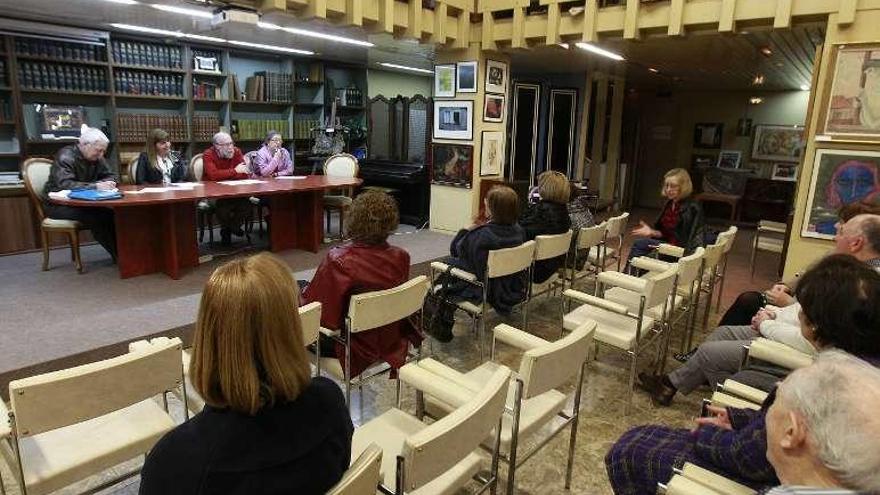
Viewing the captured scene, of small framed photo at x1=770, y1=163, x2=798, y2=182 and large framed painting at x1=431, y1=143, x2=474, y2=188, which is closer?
large framed painting at x1=431, y1=143, x2=474, y2=188

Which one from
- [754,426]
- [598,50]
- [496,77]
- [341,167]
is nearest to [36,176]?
[341,167]

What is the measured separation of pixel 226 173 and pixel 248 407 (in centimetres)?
492

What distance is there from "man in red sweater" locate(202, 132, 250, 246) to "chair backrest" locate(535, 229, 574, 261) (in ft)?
11.2

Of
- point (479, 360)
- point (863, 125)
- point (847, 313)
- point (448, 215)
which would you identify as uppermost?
point (863, 125)

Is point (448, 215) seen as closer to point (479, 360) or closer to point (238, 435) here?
point (479, 360)

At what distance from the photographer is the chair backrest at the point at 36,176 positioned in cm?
431

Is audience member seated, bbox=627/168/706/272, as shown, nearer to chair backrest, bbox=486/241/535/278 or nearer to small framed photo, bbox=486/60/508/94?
chair backrest, bbox=486/241/535/278

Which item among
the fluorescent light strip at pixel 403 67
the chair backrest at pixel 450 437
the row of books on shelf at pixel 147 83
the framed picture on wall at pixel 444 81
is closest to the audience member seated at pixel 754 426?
the chair backrest at pixel 450 437

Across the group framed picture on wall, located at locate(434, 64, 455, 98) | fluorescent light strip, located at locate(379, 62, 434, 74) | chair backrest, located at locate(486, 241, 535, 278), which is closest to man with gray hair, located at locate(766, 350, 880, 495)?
chair backrest, located at locate(486, 241, 535, 278)

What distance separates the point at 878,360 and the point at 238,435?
1760 millimetres

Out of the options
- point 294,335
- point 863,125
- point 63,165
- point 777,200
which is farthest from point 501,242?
point 777,200

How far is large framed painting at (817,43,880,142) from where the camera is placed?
3629 mm

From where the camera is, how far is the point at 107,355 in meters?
2.94

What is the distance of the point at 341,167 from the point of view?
6.20 meters
